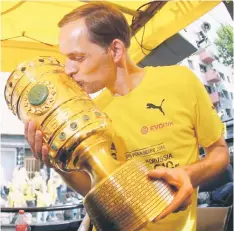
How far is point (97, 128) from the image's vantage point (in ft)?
1.35

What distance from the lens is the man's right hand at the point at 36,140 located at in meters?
0.43

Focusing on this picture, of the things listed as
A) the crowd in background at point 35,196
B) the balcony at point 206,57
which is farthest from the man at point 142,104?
the crowd in background at point 35,196

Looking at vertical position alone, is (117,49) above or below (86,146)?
above

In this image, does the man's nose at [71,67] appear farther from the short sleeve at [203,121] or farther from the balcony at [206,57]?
the balcony at [206,57]

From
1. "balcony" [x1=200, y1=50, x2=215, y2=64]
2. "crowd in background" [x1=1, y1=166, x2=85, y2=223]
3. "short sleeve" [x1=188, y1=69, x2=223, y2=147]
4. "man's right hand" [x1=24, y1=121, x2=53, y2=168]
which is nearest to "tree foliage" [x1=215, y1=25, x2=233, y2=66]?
"balcony" [x1=200, y1=50, x2=215, y2=64]

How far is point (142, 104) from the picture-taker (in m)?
0.56

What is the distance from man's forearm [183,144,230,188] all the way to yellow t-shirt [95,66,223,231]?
2cm

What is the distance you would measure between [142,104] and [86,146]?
0.18 metres

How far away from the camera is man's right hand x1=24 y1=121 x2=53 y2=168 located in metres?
0.43

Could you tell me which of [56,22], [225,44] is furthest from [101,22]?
[56,22]

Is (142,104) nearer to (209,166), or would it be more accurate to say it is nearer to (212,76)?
(209,166)

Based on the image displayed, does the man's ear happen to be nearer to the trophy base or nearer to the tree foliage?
the trophy base

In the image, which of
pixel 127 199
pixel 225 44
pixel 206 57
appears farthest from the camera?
pixel 206 57

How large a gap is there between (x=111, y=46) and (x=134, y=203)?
0.81 feet
